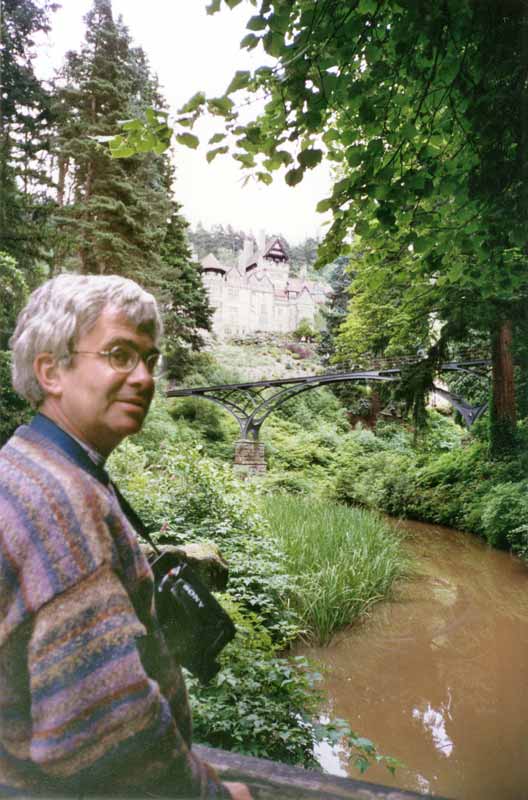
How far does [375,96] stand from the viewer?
1604 millimetres

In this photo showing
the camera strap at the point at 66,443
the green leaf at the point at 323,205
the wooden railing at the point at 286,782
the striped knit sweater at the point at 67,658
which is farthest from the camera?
the green leaf at the point at 323,205

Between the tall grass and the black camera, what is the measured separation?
1.18 metres

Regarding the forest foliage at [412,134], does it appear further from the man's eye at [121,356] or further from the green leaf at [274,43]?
the man's eye at [121,356]

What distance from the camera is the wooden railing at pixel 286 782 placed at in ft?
3.71

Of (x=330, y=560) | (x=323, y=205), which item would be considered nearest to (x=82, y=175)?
(x=323, y=205)

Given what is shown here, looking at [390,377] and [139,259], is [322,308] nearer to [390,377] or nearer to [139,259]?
[390,377]

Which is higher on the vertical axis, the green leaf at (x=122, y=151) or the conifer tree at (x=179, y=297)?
the green leaf at (x=122, y=151)

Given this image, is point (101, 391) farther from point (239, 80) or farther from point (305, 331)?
point (305, 331)

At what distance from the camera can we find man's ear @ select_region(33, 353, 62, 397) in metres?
0.88

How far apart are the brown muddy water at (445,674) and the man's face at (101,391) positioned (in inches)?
53.5

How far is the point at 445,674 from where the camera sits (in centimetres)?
218

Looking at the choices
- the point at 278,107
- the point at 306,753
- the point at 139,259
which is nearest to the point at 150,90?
the point at 278,107

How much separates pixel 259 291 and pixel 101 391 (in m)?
1.21

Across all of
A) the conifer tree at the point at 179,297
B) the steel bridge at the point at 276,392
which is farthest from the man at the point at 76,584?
the steel bridge at the point at 276,392
